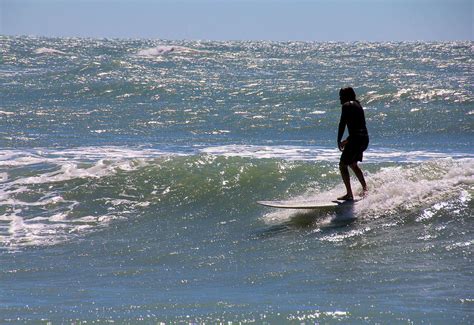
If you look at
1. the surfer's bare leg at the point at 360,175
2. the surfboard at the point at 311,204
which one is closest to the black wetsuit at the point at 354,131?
the surfer's bare leg at the point at 360,175

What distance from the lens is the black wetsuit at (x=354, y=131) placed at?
1027cm

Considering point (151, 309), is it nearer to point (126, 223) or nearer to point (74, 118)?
point (126, 223)

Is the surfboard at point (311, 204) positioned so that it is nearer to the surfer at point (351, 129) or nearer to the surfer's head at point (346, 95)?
the surfer at point (351, 129)

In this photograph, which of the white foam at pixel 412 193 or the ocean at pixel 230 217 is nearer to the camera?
the ocean at pixel 230 217

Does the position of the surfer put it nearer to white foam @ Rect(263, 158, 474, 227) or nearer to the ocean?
white foam @ Rect(263, 158, 474, 227)

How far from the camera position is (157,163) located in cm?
1505

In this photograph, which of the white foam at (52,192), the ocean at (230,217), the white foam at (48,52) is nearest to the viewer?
the ocean at (230,217)

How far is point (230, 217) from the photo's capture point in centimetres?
1182

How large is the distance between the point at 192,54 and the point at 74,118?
3309cm

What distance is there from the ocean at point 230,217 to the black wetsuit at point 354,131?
687 millimetres

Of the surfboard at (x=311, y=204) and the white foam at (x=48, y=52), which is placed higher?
the white foam at (x=48, y=52)

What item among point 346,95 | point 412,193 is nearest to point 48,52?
point 412,193

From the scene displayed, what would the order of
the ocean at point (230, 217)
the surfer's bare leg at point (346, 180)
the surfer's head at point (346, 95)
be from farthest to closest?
the surfer's bare leg at point (346, 180), the surfer's head at point (346, 95), the ocean at point (230, 217)

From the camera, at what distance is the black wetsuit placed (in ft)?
33.7
